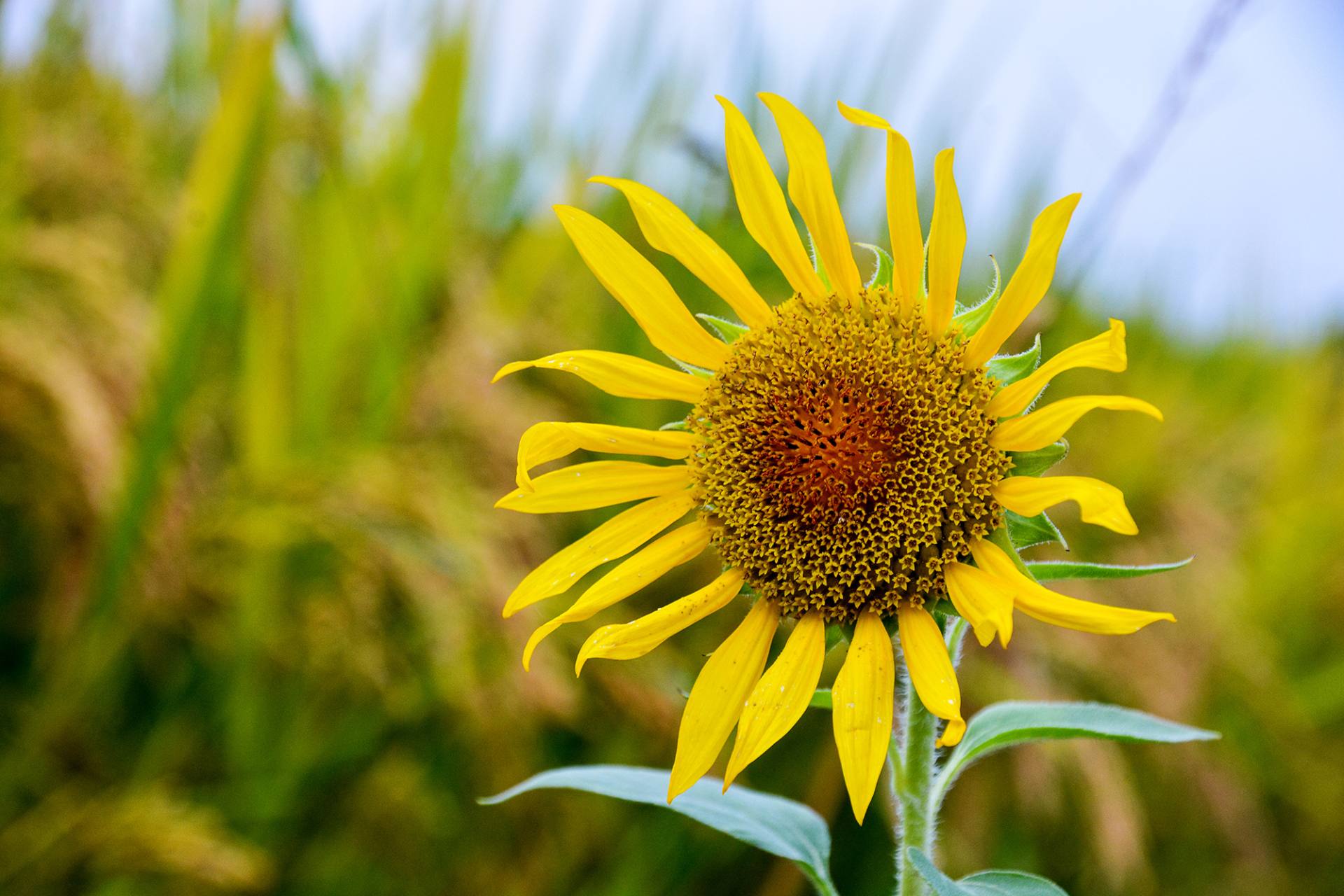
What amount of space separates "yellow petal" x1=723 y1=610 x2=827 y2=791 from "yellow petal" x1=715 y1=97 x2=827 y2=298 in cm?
27

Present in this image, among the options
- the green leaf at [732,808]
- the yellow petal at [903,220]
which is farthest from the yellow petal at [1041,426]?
the green leaf at [732,808]

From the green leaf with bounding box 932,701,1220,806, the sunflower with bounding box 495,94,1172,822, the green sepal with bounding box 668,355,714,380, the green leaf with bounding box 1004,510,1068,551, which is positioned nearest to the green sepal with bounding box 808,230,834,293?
the sunflower with bounding box 495,94,1172,822

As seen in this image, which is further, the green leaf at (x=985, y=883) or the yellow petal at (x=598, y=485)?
the yellow petal at (x=598, y=485)

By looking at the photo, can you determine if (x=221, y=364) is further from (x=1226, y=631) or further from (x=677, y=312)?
(x=1226, y=631)

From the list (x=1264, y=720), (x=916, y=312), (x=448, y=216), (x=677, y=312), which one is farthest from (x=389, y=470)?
(x=1264, y=720)

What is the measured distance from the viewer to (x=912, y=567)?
2.60ft

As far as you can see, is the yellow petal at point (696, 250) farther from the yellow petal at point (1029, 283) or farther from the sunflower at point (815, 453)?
the yellow petal at point (1029, 283)

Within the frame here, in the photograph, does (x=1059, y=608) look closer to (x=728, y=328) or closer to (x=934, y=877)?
(x=934, y=877)

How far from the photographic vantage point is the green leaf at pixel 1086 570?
0.68m

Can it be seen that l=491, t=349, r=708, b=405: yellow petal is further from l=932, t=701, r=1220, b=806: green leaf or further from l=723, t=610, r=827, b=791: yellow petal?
l=932, t=701, r=1220, b=806: green leaf

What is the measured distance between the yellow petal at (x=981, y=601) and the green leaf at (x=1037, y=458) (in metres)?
0.08

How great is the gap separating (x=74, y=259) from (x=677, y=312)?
1.57m

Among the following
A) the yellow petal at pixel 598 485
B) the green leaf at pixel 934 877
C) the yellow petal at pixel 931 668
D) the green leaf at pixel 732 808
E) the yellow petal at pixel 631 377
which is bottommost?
the green leaf at pixel 732 808

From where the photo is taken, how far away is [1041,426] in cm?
74
